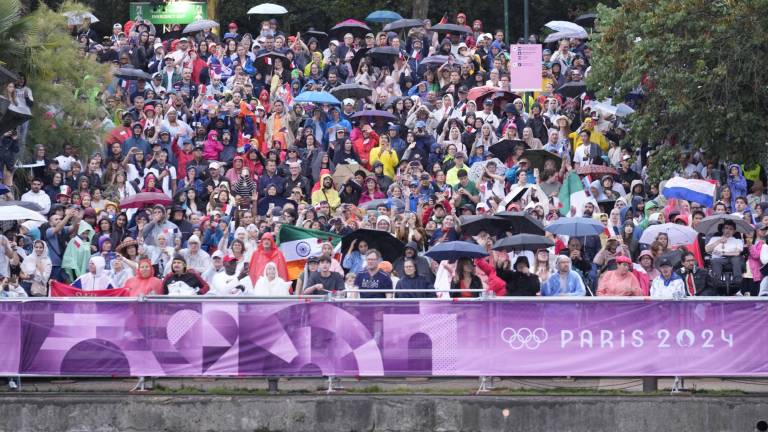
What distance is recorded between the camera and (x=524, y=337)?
63.0 feet

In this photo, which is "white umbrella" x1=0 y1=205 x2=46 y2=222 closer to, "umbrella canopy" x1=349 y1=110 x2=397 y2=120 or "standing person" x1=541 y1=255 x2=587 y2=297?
"standing person" x1=541 y1=255 x2=587 y2=297

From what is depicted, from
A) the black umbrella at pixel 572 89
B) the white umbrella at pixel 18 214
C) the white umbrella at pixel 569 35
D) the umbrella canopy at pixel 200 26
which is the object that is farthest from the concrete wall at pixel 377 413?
the umbrella canopy at pixel 200 26

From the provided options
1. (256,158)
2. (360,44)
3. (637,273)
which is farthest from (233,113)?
(637,273)

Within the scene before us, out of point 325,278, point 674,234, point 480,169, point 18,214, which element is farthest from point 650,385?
point 18,214

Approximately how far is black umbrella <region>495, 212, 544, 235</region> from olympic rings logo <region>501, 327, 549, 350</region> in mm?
4625

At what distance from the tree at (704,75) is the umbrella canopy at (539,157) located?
5.81 ft

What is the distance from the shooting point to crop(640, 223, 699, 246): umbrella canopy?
916 inches

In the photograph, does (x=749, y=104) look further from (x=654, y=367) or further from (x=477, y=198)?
(x=654, y=367)

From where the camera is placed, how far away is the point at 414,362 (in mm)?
19391

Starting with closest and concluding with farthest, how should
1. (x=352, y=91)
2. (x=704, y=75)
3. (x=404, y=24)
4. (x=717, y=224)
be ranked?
(x=717, y=224)
(x=704, y=75)
(x=352, y=91)
(x=404, y=24)

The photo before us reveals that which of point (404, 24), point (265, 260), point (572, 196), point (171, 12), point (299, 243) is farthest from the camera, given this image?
point (171, 12)

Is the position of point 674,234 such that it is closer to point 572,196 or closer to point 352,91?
point 572,196

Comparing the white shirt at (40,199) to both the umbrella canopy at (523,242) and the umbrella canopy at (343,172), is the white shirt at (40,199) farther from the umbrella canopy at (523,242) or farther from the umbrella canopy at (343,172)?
the umbrella canopy at (523,242)

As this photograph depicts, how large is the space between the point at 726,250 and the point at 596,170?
471cm
